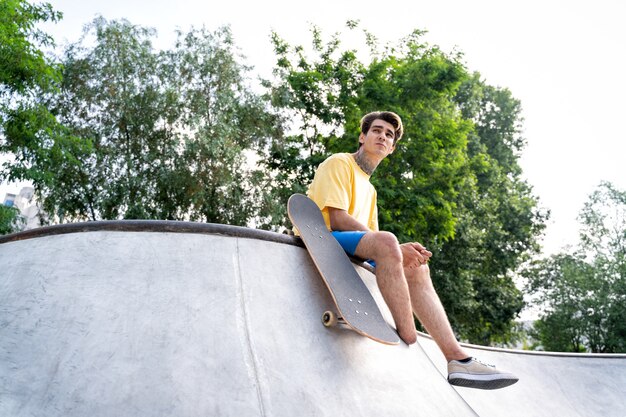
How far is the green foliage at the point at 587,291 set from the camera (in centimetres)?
2248

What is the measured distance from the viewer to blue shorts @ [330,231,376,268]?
3.43 m

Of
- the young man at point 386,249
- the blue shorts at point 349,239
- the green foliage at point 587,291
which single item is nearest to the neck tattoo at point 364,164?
the young man at point 386,249

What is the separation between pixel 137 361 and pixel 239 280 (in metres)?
0.80

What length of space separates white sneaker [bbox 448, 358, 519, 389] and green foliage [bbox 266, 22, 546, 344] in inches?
465

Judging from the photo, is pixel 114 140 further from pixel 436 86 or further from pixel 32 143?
pixel 436 86

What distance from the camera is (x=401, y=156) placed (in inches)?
635

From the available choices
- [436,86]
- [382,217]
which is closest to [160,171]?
[382,217]

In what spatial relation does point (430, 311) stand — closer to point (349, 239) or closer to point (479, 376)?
point (479, 376)

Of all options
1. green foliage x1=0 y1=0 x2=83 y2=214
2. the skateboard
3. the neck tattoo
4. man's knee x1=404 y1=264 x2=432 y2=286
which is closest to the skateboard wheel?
the skateboard

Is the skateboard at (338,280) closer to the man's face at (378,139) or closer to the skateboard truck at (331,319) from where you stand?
the skateboard truck at (331,319)

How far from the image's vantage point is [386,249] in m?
3.21

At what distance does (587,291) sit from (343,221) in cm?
2398

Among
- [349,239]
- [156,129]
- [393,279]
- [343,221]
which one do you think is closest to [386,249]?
[393,279]

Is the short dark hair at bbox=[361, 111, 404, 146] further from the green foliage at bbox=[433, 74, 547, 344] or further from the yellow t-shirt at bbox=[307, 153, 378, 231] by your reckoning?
the green foliage at bbox=[433, 74, 547, 344]
